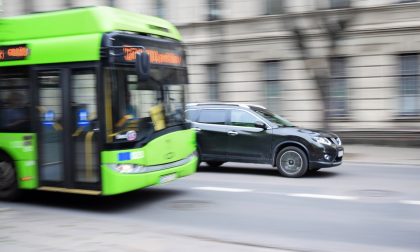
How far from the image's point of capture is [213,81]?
73.2 feet

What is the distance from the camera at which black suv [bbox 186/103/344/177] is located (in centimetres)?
1108

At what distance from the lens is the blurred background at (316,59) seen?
58.7 feet

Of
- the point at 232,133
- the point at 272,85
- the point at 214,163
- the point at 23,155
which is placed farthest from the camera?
the point at 272,85

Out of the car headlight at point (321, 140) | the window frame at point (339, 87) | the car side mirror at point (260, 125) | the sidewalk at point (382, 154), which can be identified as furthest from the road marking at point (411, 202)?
the window frame at point (339, 87)

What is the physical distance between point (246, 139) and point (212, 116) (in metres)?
1.21

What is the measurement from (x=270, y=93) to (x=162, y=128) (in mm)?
13088

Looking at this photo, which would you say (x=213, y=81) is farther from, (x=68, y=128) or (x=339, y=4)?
(x=68, y=128)

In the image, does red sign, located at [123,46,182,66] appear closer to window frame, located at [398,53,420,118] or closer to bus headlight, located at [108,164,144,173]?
bus headlight, located at [108,164,144,173]

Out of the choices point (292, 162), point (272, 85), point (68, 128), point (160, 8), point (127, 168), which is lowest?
point (292, 162)

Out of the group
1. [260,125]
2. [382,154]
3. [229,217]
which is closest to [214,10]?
[382,154]

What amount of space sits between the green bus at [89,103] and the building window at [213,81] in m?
13.3

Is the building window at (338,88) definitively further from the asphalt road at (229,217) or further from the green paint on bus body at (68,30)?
the green paint on bus body at (68,30)

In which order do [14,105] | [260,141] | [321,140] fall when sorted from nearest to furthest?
[14,105] < [321,140] < [260,141]

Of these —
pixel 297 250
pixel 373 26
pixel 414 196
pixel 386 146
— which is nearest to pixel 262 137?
pixel 414 196
